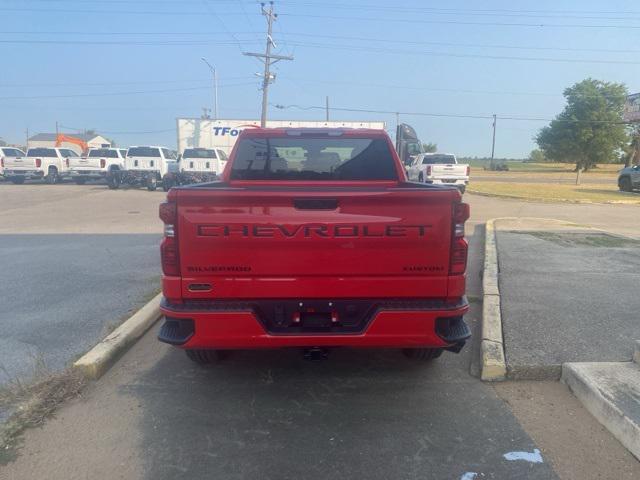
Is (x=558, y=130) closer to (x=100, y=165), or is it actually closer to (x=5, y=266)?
(x=100, y=165)

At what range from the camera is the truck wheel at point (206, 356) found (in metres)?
4.12

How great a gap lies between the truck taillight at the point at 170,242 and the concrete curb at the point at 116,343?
1.38 m

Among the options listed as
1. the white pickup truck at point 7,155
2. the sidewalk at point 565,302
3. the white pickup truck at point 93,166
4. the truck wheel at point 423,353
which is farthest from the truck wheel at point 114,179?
the truck wheel at point 423,353

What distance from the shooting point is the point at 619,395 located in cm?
346

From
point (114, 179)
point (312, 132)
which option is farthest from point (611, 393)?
point (114, 179)

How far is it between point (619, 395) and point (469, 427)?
3.52ft

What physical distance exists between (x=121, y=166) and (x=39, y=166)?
4.73m

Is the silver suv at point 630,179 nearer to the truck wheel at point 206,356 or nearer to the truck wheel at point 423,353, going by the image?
the truck wheel at point 423,353

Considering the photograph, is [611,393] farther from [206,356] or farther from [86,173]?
[86,173]

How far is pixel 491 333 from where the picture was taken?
4.62 meters

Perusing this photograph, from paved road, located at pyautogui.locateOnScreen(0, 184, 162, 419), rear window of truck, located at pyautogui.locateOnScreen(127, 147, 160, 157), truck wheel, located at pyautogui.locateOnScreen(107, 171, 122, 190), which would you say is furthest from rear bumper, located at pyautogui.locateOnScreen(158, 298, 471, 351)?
truck wheel, located at pyautogui.locateOnScreen(107, 171, 122, 190)

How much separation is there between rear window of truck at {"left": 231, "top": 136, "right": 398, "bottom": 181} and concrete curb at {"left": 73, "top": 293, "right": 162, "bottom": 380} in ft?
5.87

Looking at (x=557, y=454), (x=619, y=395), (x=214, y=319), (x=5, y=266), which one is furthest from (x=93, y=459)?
(x=5, y=266)

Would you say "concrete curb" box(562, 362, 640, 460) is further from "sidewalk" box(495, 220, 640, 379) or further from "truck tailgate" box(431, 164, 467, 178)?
"truck tailgate" box(431, 164, 467, 178)
